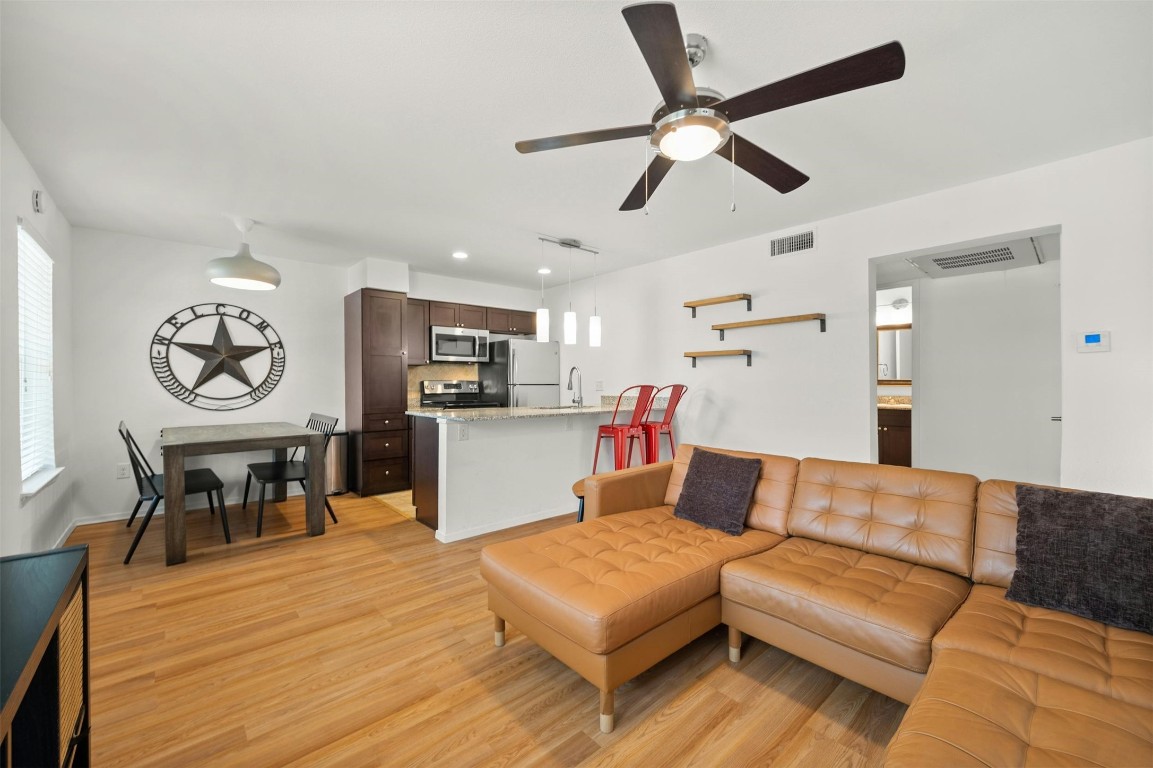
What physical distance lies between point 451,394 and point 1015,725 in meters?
5.56

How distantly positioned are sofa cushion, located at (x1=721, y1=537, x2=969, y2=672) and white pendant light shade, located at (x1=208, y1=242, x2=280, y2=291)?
378 cm

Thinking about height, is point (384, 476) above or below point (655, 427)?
below

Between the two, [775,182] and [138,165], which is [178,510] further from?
[775,182]

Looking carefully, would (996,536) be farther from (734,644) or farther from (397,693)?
(397,693)

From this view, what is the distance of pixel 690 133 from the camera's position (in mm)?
1727

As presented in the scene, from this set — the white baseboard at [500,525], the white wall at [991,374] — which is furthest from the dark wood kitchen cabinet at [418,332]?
the white wall at [991,374]

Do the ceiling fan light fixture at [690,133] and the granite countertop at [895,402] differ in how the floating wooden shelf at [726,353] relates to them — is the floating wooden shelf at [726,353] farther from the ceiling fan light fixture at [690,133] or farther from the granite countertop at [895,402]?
the ceiling fan light fixture at [690,133]

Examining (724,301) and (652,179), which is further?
(724,301)

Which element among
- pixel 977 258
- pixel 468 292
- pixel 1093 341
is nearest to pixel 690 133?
pixel 1093 341

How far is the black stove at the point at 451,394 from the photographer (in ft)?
19.1

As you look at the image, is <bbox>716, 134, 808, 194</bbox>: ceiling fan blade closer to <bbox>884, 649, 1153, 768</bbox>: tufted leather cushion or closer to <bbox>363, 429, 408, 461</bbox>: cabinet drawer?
<bbox>884, 649, 1153, 768</bbox>: tufted leather cushion

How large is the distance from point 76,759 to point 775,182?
127 inches

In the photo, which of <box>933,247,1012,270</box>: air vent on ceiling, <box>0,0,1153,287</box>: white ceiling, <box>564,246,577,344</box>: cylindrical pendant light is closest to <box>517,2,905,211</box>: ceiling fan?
<box>0,0,1153,287</box>: white ceiling

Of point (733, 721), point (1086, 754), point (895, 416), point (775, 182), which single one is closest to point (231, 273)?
point (775, 182)
